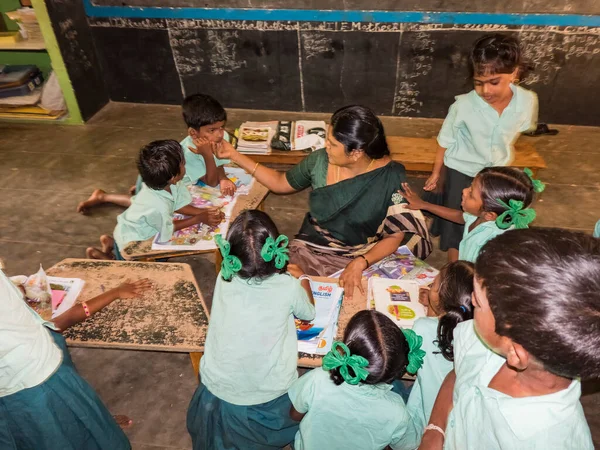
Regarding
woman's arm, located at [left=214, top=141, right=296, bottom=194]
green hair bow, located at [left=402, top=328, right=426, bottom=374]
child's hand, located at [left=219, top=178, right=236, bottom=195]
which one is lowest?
child's hand, located at [left=219, top=178, right=236, bottom=195]

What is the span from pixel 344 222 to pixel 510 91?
3.94 ft

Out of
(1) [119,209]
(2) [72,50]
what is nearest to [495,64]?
(1) [119,209]

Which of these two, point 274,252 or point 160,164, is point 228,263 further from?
point 160,164

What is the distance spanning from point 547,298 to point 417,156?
327cm

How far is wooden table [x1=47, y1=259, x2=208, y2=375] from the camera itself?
2.03 m

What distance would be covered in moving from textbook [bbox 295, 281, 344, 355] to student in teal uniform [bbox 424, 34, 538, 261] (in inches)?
44.1

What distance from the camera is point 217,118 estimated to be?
302 centimetres

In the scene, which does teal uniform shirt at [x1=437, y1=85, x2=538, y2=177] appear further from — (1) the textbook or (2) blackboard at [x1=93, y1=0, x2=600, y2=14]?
(2) blackboard at [x1=93, y1=0, x2=600, y2=14]

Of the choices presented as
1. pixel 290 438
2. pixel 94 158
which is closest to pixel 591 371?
pixel 290 438

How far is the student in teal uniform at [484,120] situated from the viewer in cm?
246

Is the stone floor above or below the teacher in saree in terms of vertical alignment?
below

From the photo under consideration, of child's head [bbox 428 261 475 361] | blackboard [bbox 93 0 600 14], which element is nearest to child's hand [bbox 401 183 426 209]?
child's head [bbox 428 261 475 361]

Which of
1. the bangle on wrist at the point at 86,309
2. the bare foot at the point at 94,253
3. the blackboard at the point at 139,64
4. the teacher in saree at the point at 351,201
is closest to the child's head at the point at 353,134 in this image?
the teacher in saree at the point at 351,201

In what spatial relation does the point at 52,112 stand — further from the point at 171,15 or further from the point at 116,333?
the point at 116,333
